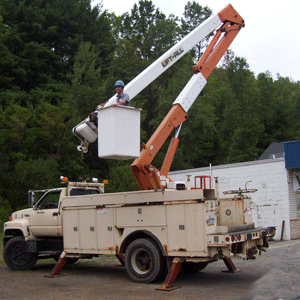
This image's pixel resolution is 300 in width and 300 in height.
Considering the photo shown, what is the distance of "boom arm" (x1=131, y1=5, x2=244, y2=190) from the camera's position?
399 inches

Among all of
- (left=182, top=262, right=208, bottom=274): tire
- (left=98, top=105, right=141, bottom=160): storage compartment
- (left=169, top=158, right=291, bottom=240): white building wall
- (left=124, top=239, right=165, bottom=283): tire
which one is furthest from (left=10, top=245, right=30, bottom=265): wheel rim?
(left=169, top=158, right=291, bottom=240): white building wall

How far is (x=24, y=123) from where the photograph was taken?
29.6 m

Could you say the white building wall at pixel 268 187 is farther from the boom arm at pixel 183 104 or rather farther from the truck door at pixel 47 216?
the truck door at pixel 47 216

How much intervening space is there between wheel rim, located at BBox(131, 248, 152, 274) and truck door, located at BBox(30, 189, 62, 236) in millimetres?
2914

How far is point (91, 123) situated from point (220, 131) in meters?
41.3

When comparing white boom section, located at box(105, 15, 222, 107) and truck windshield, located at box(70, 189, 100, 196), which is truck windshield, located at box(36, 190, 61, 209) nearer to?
truck windshield, located at box(70, 189, 100, 196)

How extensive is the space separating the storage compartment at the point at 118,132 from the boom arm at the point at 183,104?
5.13 feet

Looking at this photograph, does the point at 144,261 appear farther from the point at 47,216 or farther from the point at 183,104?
the point at 183,104

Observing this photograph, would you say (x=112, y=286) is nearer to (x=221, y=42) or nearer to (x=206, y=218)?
(x=206, y=218)

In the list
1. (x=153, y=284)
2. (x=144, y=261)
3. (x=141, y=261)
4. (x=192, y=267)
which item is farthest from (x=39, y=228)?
(x=192, y=267)

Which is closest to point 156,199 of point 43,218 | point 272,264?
point 43,218

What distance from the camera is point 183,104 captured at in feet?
37.6

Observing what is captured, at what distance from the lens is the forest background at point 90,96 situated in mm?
30156

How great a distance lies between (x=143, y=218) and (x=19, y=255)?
A: 4.82 meters
